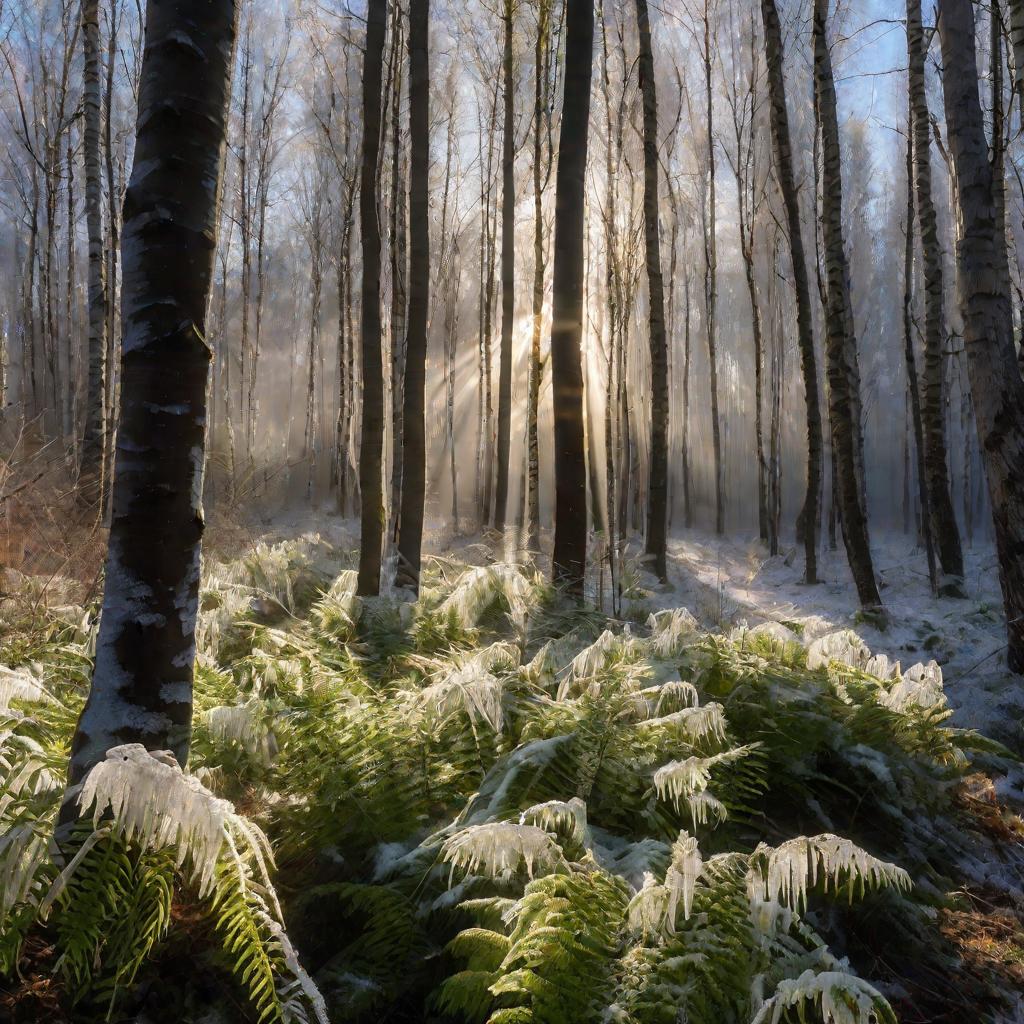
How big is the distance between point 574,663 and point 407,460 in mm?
4411

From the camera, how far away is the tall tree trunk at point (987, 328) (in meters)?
5.04

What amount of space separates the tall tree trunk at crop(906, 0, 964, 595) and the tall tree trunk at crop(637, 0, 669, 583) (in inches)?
127

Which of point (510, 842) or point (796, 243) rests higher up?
point (796, 243)

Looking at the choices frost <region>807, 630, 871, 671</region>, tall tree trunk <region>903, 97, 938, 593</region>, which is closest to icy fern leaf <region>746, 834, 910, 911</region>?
frost <region>807, 630, 871, 671</region>

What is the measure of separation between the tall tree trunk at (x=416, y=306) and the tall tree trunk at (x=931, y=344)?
617 cm

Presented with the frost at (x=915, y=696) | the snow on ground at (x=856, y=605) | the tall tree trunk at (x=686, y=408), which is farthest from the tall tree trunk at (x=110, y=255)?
the tall tree trunk at (x=686, y=408)

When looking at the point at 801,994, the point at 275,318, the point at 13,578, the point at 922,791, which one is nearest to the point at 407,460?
the point at 13,578

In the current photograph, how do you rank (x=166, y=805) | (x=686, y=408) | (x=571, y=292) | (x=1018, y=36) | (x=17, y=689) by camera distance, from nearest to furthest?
(x=166, y=805) → (x=17, y=689) → (x=1018, y=36) → (x=571, y=292) → (x=686, y=408)

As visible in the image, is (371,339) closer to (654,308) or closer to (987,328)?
(654,308)

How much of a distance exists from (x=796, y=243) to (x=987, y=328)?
463cm

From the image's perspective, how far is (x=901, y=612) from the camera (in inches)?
341

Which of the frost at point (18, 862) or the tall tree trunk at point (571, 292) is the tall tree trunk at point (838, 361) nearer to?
the tall tree trunk at point (571, 292)

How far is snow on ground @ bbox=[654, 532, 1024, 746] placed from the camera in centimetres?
456

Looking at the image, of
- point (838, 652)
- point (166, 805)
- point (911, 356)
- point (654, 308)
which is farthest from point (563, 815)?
point (911, 356)
